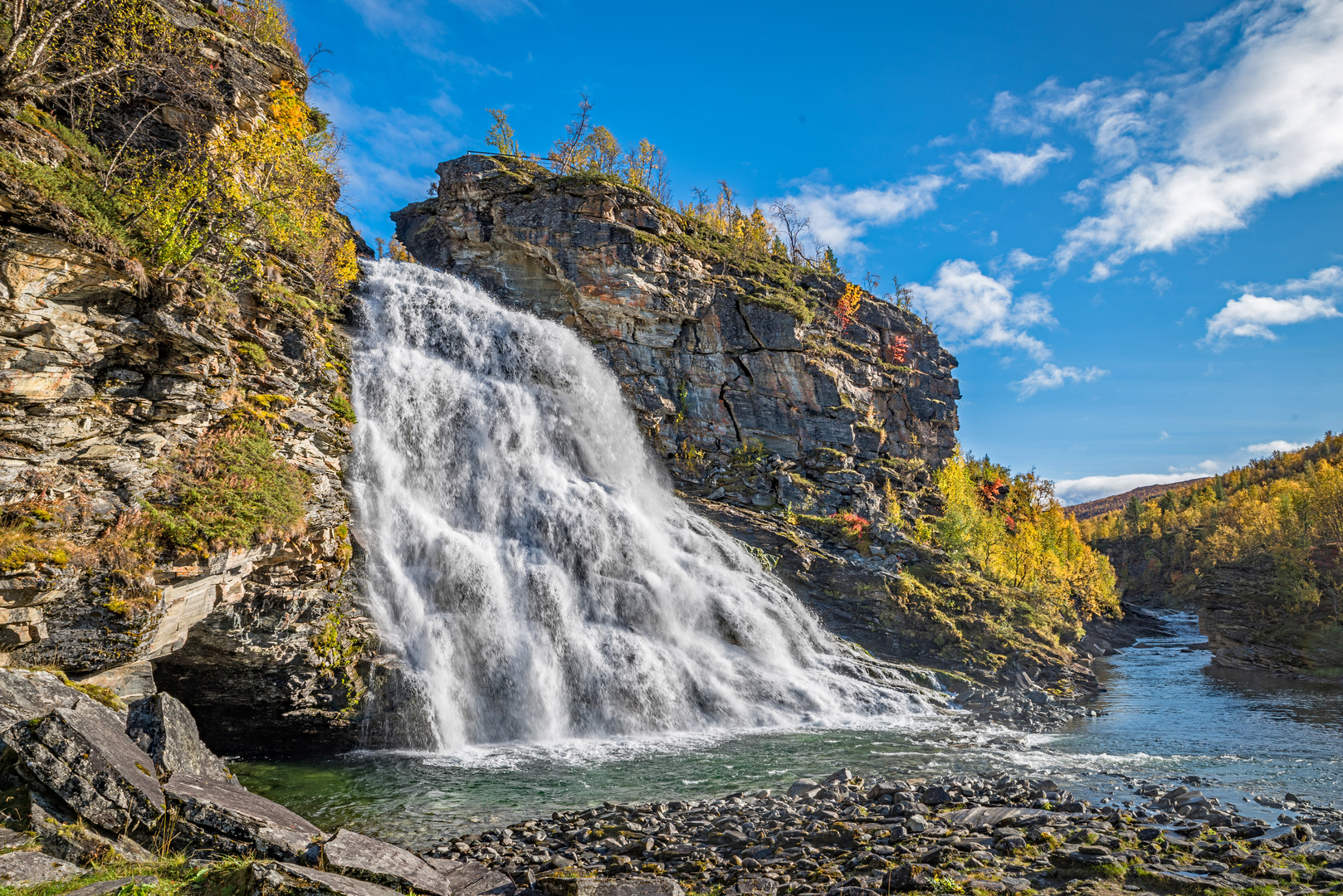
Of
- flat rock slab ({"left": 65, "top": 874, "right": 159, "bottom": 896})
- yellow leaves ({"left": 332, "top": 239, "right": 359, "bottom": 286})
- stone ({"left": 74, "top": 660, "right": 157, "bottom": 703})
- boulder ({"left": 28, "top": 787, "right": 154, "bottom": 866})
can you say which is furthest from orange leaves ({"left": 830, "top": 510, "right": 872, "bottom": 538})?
flat rock slab ({"left": 65, "top": 874, "right": 159, "bottom": 896})

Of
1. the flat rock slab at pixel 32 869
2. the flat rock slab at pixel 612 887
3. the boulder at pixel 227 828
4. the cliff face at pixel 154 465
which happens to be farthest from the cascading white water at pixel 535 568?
the flat rock slab at pixel 32 869

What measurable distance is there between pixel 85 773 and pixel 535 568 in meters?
14.0

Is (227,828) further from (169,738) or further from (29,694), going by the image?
(29,694)

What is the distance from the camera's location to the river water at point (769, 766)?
11.7 metres

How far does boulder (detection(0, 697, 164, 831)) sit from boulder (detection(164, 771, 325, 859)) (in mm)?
251

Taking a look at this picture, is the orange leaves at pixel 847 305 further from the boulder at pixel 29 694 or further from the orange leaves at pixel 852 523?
the boulder at pixel 29 694

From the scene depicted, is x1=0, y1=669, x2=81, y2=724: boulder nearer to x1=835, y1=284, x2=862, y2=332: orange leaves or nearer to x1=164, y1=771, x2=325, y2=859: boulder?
x1=164, y1=771, x2=325, y2=859: boulder

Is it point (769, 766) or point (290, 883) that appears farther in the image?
point (769, 766)

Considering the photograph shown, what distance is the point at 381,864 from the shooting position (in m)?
6.55

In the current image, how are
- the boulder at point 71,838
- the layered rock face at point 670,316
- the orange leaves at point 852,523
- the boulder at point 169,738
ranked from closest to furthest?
the boulder at point 71,838 → the boulder at point 169,738 → the orange leaves at point 852,523 → the layered rock face at point 670,316

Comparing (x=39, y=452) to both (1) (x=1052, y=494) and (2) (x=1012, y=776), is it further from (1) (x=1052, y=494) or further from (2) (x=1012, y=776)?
(1) (x=1052, y=494)

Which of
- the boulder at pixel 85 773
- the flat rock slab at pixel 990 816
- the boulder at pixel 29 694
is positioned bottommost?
the flat rock slab at pixel 990 816

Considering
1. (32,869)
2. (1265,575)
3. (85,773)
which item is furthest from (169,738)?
(1265,575)

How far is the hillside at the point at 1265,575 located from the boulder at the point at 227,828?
46.6 m
